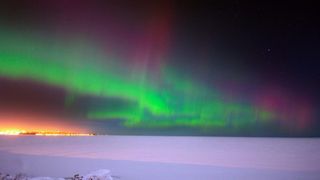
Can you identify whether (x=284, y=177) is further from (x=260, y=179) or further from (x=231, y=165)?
(x=231, y=165)

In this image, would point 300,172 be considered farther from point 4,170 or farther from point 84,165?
point 4,170

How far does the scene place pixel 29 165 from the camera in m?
16.4

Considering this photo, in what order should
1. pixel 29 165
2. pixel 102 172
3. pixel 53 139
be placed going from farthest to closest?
pixel 53 139
pixel 29 165
pixel 102 172

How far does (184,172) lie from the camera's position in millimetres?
14820

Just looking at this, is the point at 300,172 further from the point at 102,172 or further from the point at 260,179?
the point at 102,172

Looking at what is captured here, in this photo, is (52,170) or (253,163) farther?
(253,163)

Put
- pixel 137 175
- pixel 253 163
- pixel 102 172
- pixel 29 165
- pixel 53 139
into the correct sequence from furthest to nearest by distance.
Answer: pixel 53 139
pixel 253 163
pixel 29 165
pixel 137 175
pixel 102 172

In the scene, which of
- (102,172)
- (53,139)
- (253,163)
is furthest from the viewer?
(53,139)

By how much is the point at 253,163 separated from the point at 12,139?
2475 cm

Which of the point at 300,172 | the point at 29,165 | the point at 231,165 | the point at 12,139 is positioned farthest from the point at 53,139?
the point at 300,172

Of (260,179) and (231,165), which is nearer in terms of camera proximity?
(260,179)

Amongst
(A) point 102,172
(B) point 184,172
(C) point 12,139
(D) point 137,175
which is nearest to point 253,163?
(B) point 184,172

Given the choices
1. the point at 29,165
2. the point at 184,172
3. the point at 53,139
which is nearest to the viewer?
the point at 184,172

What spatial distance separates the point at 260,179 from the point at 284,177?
1113mm
